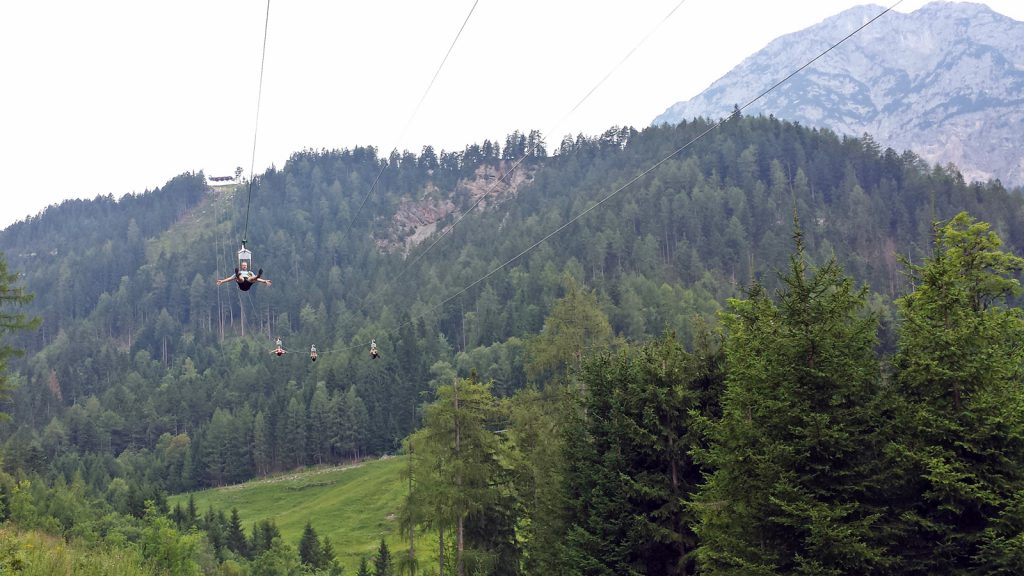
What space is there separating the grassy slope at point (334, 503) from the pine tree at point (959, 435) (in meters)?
65.0

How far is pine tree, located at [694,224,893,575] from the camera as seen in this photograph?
2106 centimetres

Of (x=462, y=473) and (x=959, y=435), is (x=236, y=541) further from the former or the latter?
(x=959, y=435)

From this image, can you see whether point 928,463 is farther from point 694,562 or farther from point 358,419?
point 358,419

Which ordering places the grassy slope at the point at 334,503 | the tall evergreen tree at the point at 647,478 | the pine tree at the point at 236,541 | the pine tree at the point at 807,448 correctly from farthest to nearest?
the grassy slope at the point at 334,503
the pine tree at the point at 236,541
the tall evergreen tree at the point at 647,478
the pine tree at the point at 807,448

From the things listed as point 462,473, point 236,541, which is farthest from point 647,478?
point 236,541

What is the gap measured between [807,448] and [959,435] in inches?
142

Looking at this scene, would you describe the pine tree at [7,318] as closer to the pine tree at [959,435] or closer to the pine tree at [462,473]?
the pine tree at [462,473]

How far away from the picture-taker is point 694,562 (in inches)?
1192

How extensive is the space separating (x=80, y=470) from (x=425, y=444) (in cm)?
10623

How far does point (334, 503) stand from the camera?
4528 inches

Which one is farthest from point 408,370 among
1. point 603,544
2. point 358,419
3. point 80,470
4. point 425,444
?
point 603,544

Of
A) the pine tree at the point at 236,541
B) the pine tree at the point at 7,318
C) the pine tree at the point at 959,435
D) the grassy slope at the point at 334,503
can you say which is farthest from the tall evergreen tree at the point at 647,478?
the pine tree at the point at 236,541

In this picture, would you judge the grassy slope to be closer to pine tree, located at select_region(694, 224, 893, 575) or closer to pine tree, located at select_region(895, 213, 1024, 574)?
pine tree, located at select_region(694, 224, 893, 575)

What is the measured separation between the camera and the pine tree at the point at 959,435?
64.6 ft
